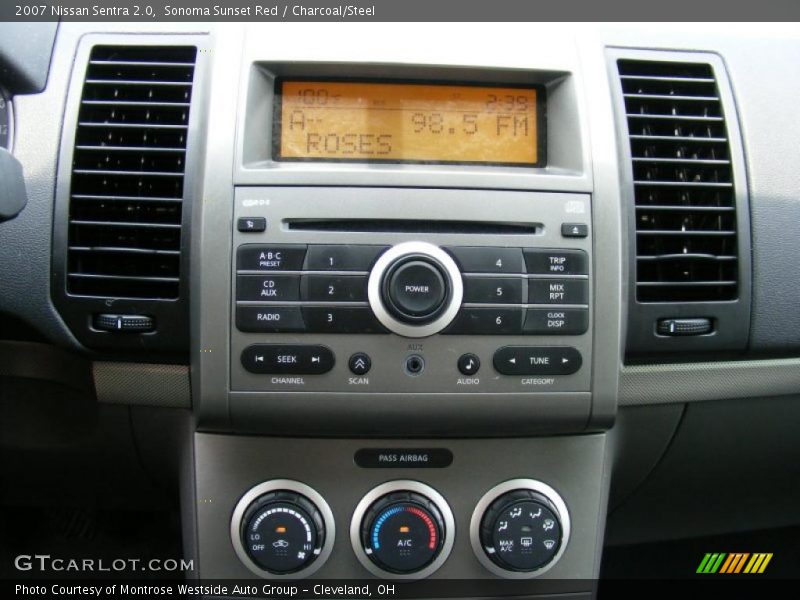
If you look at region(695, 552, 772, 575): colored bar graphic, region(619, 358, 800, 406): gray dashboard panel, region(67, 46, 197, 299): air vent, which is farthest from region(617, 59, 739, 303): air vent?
region(695, 552, 772, 575): colored bar graphic

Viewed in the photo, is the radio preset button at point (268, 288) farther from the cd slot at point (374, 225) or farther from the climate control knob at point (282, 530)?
the climate control knob at point (282, 530)

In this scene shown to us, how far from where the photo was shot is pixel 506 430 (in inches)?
46.9

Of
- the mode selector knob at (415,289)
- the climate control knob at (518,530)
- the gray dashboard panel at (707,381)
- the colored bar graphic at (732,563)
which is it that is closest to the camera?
the mode selector knob at (415,289)

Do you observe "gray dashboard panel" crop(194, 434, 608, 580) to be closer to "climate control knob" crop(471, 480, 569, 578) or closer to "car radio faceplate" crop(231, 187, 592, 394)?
"climate control knob" crop(471, 480, 569, 578)

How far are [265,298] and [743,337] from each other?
82 centimetres

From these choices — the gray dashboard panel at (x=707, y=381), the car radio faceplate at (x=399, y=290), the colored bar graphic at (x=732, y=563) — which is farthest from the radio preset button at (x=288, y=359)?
the colored bar graphic at (x=732, y=563)

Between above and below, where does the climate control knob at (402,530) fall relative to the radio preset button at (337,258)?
below

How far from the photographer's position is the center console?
3.68 feet

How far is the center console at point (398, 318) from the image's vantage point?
112cm

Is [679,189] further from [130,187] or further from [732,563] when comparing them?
[732,563]

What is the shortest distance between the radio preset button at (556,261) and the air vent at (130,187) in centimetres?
57

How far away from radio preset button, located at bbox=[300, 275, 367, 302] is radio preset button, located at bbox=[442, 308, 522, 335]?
143 mm

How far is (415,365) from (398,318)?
0.26 feet

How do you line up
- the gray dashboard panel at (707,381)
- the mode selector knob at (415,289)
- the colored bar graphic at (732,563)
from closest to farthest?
1. the mode selector knob at (415,289)
2. the gray dashboard panel at (707,381)
3. the colored bar graphic at (732,563)
